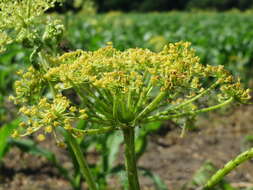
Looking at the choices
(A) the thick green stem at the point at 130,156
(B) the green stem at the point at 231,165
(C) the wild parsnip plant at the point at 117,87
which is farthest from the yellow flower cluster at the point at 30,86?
(B) the green stem at the point at 231,165

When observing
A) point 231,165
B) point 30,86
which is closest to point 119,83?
point 30,86

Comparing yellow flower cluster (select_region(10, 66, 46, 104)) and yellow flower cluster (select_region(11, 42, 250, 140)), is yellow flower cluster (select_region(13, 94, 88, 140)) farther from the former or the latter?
yellow flower cluster (select_region(10, 66, 46, 104))

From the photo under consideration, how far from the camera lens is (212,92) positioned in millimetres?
1562

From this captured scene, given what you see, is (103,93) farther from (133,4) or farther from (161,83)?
(133,4)

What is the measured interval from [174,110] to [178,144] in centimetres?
464

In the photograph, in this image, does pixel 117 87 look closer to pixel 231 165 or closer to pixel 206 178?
pixel 231 165

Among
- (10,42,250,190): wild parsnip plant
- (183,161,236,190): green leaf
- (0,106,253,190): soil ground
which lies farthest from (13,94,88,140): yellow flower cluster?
(0,106,253,190): soil ground

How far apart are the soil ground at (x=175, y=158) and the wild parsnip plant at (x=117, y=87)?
223 centimetres

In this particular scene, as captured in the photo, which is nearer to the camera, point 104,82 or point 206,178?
point 104,82

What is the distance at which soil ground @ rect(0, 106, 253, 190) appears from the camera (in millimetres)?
4641

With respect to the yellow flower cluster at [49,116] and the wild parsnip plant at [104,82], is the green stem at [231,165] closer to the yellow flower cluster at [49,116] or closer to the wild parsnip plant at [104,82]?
the wild parsnip plant at [104,82]

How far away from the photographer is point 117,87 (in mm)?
1393

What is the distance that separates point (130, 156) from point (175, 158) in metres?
4.03

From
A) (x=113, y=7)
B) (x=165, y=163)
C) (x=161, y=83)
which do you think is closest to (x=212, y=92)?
(x=161, y=83)
